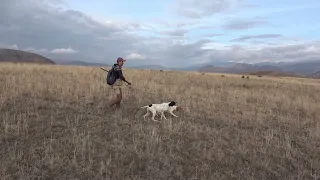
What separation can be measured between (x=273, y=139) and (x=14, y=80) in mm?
10965

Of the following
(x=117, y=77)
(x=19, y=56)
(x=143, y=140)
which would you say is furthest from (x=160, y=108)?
(x=19, y=56)

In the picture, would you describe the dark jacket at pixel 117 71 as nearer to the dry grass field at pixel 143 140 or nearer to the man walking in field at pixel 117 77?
the man walking in field at pixel 117 77

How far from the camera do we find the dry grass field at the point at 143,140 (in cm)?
802

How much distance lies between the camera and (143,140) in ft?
30.8

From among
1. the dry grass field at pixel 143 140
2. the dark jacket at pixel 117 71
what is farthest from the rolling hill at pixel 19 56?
the dark jacket at pixel 117 71

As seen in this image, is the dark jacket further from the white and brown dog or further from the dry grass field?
the white and brown dog

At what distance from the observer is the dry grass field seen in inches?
316

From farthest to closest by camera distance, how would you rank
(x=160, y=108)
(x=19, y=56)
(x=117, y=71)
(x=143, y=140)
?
(x=19, y=56) → (x=117, y=71) → (x=160, y=108) → (x=143, y=140)

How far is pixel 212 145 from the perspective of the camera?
9609mm

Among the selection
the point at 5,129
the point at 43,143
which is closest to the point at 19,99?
the point at 5,129

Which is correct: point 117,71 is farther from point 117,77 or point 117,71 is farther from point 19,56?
point 19,56

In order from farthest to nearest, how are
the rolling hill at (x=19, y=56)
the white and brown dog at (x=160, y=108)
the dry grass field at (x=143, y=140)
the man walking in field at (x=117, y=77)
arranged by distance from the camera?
the rolling hill at (x=19, y=56) < the man walking in field at (x=117, y=77) < the white and brown dog at (x=160, y=108) < the dry grass field at (x=143, y=140)

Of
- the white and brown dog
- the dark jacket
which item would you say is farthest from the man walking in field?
the white and brown dog

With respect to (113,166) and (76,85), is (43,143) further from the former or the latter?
(76,85)
